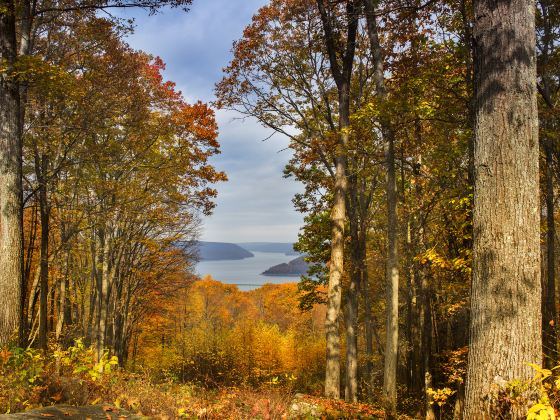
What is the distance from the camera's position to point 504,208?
12.1ft

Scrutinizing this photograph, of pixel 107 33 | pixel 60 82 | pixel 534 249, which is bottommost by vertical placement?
pixel 534 249

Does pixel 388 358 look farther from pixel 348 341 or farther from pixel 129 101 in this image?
pixel 129 101

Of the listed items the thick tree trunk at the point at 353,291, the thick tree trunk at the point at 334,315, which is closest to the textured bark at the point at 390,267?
the thick tree trunk at the point at 334,315

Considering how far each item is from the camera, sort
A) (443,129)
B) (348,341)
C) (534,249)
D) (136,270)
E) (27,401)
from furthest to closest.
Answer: (136,270)
(348,341)
(443,129)
(27,401)
(534,249)

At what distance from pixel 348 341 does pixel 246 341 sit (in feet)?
61.6

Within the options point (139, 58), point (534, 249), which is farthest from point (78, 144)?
point (534, 249)

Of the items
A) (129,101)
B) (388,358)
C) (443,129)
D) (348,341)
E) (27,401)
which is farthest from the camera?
(348,341)

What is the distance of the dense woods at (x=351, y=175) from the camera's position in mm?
3707

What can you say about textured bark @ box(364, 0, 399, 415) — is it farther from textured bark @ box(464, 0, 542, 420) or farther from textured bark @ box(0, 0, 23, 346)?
textured bark @ box(0, 0, 23, 346)

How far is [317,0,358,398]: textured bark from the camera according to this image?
965 cm

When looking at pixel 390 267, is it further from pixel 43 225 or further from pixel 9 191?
pixel 43 225

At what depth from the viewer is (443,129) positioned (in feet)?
33.4

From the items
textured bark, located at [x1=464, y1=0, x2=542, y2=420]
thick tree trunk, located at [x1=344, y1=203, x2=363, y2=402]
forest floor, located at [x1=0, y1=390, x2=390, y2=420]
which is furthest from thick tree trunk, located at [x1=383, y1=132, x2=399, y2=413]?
textured bark, located at [x1=464, y1=0, x2=542, y2=420]

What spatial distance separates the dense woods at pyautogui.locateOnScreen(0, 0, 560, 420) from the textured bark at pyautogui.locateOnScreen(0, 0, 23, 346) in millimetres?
32
